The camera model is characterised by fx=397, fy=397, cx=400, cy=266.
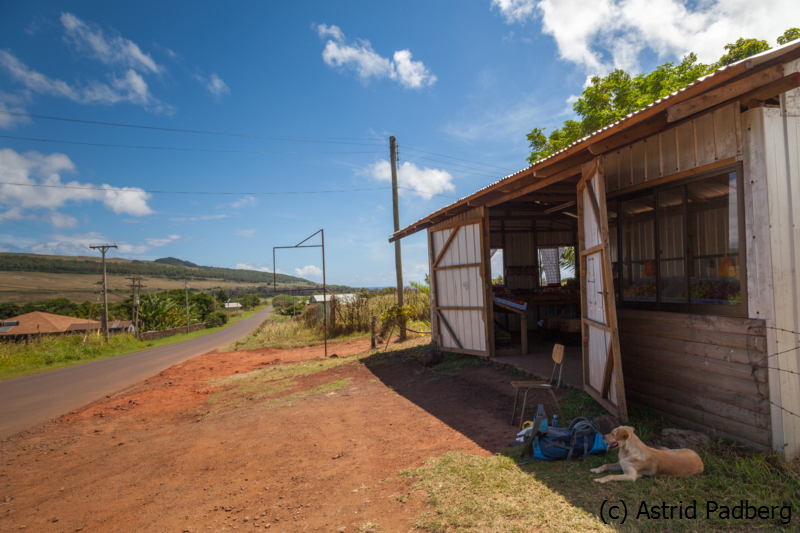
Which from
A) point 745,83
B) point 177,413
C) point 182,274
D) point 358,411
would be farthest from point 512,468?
point 182,274

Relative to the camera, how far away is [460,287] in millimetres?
9164

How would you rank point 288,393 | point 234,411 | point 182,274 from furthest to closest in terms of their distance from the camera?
1. point 182,274
2. point 288,393
3. point 234,411

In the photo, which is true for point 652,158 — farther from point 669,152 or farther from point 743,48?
point 743,48

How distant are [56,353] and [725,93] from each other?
970 inches

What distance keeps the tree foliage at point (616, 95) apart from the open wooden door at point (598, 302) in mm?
12761

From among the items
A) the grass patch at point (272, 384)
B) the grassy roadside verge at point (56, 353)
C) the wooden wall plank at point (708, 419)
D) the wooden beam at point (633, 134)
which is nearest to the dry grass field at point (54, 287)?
the grassy roadside verge at point (56, 353)

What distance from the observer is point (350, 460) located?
450cm

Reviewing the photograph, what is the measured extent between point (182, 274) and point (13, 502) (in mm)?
136907

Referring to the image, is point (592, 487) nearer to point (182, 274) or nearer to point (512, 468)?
point (512, 468)

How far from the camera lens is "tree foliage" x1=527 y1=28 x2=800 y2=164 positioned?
16319 mm

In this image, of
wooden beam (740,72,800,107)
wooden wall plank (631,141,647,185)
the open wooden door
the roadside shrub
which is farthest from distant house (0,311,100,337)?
wooden beam (740,72,800,107)

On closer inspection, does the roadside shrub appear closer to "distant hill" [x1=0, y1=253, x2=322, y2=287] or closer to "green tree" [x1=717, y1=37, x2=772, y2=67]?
"distant hill" [x1=0, y1=253, x2=322, y2=287]

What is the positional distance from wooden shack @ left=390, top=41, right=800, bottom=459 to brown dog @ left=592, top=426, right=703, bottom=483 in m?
0.80

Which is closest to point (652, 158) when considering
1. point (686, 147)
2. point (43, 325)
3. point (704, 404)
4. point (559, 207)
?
point (686, 147)
